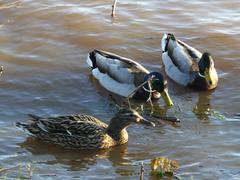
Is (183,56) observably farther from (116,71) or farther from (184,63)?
(116,71)

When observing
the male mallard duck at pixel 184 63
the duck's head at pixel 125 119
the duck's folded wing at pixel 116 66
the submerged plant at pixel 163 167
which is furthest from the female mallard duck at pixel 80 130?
the male mallard duck at pixel 184 63

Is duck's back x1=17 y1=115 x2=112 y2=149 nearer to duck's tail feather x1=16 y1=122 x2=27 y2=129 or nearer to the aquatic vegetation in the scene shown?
duck's tail feather x1=16 y1=122 x2=27 y2=129

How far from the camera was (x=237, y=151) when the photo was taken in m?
9.23

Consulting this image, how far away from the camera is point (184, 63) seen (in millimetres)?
12227

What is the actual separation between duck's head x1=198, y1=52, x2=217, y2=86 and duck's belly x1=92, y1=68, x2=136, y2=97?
1.15 meters

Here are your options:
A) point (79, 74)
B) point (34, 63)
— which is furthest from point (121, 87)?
point (34, 63)

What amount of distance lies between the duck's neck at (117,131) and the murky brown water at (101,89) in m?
0.10

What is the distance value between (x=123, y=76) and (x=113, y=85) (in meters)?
0.22

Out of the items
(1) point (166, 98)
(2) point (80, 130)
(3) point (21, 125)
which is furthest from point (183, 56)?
(3) point (21, 125)

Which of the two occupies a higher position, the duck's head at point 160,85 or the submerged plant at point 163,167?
the duck's head at point 160,85

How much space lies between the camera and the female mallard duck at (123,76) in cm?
1109

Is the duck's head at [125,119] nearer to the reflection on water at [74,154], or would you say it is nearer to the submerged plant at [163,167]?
the reflection on water at [74,154]

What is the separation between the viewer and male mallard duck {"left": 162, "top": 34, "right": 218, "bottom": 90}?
11.8m

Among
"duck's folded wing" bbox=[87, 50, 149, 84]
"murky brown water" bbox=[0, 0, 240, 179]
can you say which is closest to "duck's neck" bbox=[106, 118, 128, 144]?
"murky brown water" bbox=[0, 0, 240, 179]
